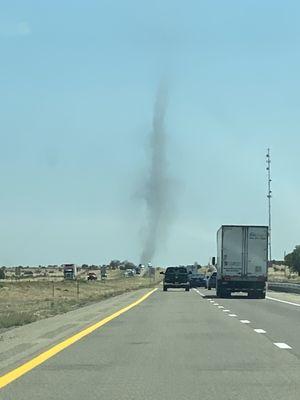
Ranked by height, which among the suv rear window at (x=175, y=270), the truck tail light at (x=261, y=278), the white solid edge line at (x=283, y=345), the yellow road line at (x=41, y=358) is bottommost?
the yellow road line at (x=41, y=358)

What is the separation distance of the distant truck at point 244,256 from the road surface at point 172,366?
22633 mm

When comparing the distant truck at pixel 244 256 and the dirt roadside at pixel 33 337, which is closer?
the dirt roadside at pixel 33 337

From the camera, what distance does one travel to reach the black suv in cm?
6700

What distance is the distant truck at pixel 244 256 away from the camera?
45406 mm

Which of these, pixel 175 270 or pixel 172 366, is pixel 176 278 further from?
pixel 172 366

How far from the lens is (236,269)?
45812 millimetres

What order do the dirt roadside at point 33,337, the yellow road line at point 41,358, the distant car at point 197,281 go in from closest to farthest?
1. the yellow road line at point 41,358
2. the dirt roadside at point 33,337
3. the distant car at point 197,281

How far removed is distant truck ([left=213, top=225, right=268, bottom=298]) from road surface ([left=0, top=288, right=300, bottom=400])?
2263 cm

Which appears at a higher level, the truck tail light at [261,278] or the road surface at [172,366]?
the truck tail light at [261,278]

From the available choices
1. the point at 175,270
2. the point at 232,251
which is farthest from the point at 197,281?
the point at 232,251

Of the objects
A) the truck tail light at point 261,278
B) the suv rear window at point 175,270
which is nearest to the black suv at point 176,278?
the suv rear window at point 175,270

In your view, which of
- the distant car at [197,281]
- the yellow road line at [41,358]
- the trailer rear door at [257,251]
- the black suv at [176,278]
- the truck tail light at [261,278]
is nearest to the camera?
the yellow road line at [41,358]

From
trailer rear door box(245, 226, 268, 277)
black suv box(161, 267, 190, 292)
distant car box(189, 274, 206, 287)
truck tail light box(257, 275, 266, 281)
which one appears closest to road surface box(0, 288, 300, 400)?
trailer rear door box(245, 226, 268, 277)

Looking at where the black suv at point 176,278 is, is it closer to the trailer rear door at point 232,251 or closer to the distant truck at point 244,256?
the distant truck at point 244,256
